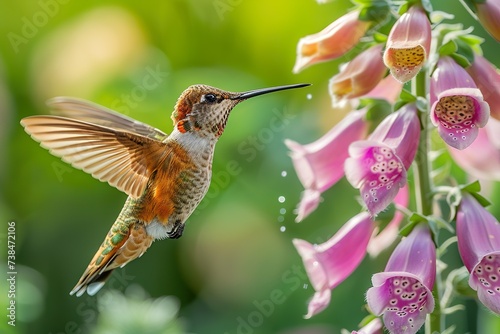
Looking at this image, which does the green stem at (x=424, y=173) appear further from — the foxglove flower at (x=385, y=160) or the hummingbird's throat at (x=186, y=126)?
the hummingbird's throat at (x=186, y=126)

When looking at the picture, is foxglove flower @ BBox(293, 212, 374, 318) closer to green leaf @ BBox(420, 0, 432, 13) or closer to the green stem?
the green stem

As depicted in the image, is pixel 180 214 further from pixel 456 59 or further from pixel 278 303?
pixel 278 303

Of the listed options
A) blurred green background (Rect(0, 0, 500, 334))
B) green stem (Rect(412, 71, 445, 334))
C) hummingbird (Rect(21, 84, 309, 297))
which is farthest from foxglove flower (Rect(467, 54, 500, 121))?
blurred green background (Rect(0, 0, 500, 334))

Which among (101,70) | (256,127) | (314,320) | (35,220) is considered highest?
(101,70)

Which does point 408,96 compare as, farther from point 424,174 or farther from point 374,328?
point 374,328

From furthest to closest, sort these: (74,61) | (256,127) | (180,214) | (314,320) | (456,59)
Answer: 1. (74,61)
2. (256,127)
3. (314,320)
4. (456,59)
5. (180,214)

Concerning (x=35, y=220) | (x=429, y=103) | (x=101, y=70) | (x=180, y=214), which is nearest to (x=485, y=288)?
(x=429, y=103)

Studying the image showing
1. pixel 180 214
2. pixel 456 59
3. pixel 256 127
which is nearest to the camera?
pixel 180 214

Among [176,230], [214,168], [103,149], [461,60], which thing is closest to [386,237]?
[461,60]
